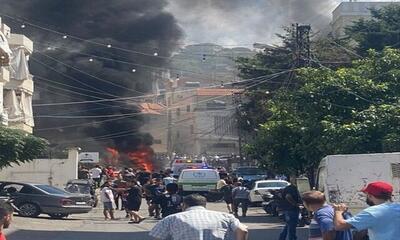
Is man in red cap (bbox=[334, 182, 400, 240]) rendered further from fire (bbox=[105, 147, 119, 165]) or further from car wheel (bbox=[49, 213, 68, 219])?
fire (bbox=[105, 147, 119, 165])

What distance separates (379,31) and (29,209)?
2301 cm

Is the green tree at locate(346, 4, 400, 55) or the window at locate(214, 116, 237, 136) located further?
the window at locate(214, 116, 237, 136)

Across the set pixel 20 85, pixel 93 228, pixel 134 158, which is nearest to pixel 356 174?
pixel 93 228

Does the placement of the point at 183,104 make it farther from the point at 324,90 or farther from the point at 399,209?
the point at 399,209

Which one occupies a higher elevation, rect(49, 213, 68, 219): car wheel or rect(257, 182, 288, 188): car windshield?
rect(257, 182, 288, 188): car windshield

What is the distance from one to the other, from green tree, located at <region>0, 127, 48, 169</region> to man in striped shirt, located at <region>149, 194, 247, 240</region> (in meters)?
21.1

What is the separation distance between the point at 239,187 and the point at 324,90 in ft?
17.9

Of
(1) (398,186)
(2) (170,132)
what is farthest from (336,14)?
(1) (398,186)

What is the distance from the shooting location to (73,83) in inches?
2346

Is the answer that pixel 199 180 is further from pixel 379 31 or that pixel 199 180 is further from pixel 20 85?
pixel 379 31

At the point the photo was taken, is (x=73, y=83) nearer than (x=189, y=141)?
Yes

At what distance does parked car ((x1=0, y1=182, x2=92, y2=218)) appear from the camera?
2747 centimetres

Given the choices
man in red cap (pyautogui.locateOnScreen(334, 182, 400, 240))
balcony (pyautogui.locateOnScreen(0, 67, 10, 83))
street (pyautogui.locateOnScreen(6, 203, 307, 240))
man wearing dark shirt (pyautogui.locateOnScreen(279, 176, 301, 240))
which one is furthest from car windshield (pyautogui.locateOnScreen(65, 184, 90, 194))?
man in red cap (pyautogui.locateOnScreen(334, 182, 400, 240))

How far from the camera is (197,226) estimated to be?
7555mm
